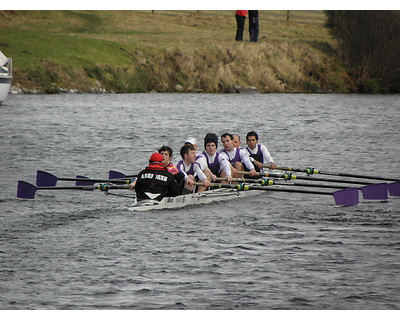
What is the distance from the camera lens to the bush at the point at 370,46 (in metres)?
60.3

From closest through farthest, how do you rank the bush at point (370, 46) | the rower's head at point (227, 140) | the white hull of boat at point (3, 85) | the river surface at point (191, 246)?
the river surface at point (191, 246)
the rower's head at point (227, 140)
the white hull of boat at point (3, 85)
the bush at point (370, 46)

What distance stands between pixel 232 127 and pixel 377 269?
2765 centimetres

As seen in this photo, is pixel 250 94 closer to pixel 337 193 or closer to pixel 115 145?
pixel 115 145

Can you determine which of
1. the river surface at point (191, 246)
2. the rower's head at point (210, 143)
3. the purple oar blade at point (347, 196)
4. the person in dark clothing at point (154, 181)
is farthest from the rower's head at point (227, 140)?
the purple oar blade at point (347, 196)

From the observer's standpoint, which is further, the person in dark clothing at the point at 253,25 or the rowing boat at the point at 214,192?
the person in dark clothing at the point at 253,25

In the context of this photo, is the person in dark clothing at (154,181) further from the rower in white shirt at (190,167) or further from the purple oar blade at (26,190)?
the purple oar blade at (26,190)

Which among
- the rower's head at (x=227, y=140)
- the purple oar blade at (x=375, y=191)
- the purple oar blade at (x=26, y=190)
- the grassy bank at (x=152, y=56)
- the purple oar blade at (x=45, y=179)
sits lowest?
the purple oar blade at (x=26, y=190)

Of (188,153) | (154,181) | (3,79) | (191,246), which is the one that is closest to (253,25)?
(3,79)

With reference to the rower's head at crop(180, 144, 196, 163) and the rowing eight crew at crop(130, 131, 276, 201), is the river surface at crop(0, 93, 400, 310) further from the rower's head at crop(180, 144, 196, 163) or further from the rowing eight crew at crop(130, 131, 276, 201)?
the rower's head at crop(180, 144, 196, 163)

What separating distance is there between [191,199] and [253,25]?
5036cm

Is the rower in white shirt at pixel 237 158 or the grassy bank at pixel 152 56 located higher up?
the grassy bank at pixel 152 56

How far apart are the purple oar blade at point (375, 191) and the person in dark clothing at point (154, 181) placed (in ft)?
15.8

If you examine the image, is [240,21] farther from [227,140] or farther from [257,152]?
[227,140]

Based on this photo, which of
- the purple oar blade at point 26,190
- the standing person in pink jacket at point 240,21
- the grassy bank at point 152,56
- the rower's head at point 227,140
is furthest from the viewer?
the standing person in pink jacket at point 240,21
